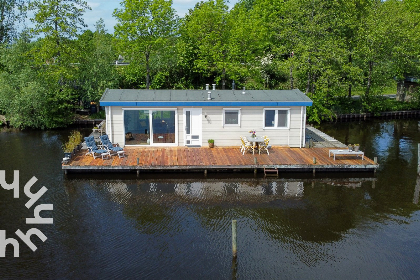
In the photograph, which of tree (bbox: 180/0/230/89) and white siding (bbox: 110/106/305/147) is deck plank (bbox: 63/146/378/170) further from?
tree (bbox: 180/0/230/89)

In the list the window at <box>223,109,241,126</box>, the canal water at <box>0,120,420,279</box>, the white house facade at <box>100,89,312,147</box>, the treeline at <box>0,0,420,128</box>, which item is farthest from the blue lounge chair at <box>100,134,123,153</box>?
the treeline at <box>0,0,420,128</box>

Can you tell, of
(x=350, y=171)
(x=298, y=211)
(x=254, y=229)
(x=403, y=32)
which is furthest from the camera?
(x=403, y=32)

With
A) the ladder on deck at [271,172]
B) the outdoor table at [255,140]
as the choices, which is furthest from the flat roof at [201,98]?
the ladder on deck at [271,172]

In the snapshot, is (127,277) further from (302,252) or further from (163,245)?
(302,252)

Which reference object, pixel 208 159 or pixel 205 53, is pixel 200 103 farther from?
pixel 205 53

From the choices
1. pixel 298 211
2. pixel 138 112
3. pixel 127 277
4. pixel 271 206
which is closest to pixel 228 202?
pixel 271 206

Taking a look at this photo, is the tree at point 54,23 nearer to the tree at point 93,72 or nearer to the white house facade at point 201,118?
the tree at point 93,72
